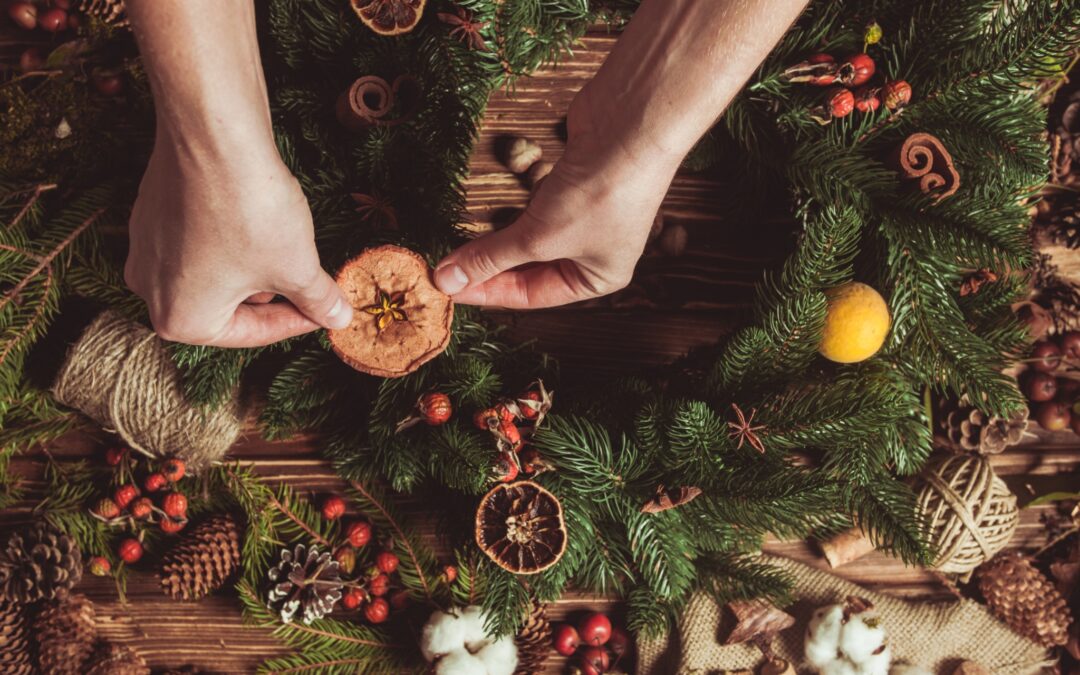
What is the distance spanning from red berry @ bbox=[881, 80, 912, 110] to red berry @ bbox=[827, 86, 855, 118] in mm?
54

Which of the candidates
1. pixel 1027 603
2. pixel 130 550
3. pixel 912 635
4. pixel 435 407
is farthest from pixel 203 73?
pixel 1027 603

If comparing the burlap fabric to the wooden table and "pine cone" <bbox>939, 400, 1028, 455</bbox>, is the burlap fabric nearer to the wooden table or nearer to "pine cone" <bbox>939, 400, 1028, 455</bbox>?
the wooden table

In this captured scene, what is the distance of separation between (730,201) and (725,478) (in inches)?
24.2

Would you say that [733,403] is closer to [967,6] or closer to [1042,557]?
[967,6]

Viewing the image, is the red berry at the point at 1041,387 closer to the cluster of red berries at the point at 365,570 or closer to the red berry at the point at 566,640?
the red berry at the point at 566,640

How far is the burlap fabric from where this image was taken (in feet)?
5.29

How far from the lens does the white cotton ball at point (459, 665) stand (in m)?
1.44

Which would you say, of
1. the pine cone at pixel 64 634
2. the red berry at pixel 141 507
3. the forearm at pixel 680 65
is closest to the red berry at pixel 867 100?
the forearm at pixel 680 65

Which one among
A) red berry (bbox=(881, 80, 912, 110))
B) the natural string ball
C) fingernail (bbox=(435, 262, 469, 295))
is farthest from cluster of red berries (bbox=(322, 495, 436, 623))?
red berry (bbox=(881, 80, 912, 110))

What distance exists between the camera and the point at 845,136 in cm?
135

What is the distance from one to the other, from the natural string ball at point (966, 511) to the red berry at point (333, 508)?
1.18 metres

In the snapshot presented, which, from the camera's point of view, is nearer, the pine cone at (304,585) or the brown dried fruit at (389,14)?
the brown dried fruit at (389,14)

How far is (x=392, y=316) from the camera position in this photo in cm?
124

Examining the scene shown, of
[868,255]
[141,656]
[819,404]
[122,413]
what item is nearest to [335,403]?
[122,413]
